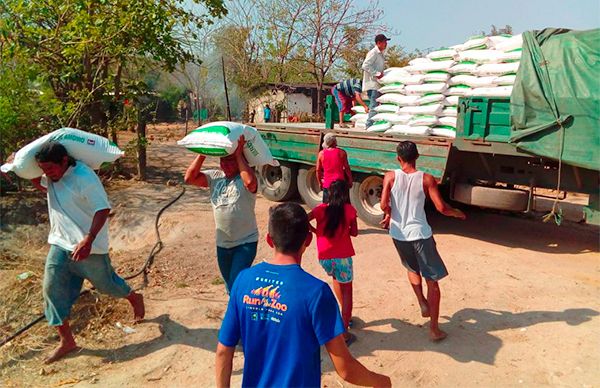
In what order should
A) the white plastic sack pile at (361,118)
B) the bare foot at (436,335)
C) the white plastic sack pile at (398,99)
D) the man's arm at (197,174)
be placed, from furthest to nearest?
Answer: the white plastic sack pile at (361,118), the white plastic sack pile at (398,99), the bare foot at (436,335), the man's arm at (197,174)

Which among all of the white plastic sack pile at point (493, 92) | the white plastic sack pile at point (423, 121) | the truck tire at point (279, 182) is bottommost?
the truck tire at point (279, 182)

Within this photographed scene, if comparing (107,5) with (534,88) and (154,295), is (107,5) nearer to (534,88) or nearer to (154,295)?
(154,295)

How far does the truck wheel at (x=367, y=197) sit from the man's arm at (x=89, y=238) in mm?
4468

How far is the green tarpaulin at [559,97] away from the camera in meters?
5.09

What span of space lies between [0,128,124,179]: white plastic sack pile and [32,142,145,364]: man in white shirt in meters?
0.09

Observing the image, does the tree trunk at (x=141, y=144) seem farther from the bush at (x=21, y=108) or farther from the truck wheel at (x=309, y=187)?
the truck wheel at (x=309, y=187)

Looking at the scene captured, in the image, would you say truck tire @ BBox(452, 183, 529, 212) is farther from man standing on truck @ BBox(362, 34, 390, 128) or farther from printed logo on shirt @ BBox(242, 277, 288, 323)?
printed logo on shirt @ BBox(242, 277, 288, 323)

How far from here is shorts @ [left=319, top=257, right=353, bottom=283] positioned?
3.64 metres

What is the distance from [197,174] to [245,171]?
41 centimetres

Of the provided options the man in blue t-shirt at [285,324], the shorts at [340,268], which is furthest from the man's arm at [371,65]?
the man in blue t-shirt at [285,324]

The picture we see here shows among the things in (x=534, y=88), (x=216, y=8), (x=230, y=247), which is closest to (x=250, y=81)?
(x=216, y=8)

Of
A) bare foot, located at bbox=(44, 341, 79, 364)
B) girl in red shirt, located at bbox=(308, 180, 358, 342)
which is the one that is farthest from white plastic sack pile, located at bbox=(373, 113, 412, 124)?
bare foot, located at bbox=(44, 341, 79, 364)

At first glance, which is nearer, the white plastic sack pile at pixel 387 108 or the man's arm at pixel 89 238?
the man's arm at pixel 89 238

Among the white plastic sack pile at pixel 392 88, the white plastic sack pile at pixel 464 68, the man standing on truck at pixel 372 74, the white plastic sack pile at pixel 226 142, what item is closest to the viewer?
the white plastic sack pile at pixel 226 142
